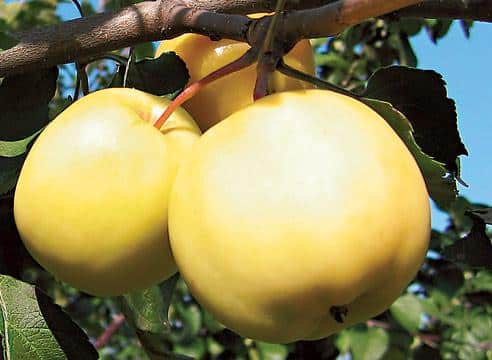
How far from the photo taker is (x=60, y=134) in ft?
2.64

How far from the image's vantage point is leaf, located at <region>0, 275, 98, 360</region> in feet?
3.15

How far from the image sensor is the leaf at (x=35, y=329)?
3.15ft

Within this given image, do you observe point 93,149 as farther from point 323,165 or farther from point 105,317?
point 105,317

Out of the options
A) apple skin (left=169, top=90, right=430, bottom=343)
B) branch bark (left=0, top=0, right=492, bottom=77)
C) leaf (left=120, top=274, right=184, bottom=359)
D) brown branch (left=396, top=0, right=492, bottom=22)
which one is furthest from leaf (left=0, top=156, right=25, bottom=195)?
brown branch (left=396, top=0, right=492, bottom=22)

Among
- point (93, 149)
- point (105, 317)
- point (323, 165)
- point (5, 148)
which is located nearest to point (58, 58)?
point (5, 148)

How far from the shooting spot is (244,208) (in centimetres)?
69

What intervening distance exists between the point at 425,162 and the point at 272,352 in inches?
77.5

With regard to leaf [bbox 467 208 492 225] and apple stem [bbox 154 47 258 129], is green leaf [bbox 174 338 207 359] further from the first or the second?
apple stem [bbox 154 47 258 129]

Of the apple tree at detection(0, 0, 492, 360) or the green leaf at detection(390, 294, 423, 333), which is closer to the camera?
the apple tree at detection(0, 0, 492, 360)

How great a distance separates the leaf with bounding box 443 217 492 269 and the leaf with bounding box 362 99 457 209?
17 cm

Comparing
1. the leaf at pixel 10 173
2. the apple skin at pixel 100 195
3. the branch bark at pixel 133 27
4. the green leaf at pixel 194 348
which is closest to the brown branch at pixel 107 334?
the green leaf at pixel 194 348

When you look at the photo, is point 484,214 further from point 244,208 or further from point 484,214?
point 244,208

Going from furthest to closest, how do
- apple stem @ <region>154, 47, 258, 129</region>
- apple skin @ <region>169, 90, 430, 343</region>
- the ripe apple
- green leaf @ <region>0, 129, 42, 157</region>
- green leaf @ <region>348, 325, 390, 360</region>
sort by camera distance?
green leaf @ <region>348, 325, 390, 360</region> → green leaf @ <region>0, 129, 42, 157</region> → the ripe apple → apple stem @ <region>154, 47, 258, 129</region> → apple skin @ <region>169, 90, 430, 343</region>

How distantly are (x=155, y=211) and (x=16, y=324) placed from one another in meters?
0.31
